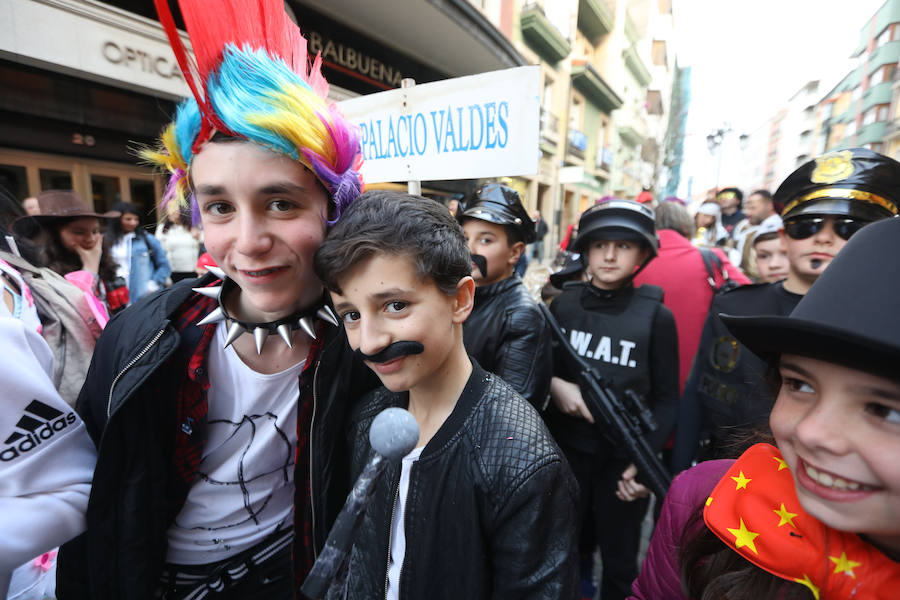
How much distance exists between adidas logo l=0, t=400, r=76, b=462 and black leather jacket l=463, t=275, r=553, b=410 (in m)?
1.34

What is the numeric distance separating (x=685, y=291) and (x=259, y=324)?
9.12 ft

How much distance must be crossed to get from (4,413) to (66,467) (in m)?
0.27

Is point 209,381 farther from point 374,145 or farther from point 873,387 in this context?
point 374,145

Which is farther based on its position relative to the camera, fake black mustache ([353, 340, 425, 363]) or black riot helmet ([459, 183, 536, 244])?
black riot helmet ([459, 183, 536, 244])

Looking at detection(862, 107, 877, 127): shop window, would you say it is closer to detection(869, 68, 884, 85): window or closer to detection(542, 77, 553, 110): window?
detection(869, 68, 884, 85): window

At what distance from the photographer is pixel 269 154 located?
108 cm

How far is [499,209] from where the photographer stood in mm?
2199

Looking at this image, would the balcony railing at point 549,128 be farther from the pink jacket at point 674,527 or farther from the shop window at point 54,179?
the pink jacket at point 674,527

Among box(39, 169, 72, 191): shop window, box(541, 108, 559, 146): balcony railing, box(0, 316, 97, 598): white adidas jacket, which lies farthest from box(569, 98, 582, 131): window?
box(0, 316, 97, 598): white adidas jacket

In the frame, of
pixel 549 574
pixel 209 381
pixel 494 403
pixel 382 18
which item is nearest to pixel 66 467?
pixel 209 381

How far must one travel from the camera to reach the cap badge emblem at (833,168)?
5.45 feet

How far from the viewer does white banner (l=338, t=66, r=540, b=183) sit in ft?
6.48

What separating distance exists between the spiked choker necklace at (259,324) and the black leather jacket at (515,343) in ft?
2.54

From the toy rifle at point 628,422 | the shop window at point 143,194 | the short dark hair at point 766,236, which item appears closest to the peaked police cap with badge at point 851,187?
the short dark hair at point 766,236
